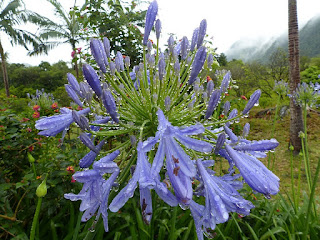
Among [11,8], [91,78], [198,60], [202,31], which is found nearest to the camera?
[91,78]

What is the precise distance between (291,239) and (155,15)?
2.38 metres

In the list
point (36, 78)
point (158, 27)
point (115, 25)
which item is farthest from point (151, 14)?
point (36, 78)

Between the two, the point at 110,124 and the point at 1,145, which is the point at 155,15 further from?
the point at 1,145

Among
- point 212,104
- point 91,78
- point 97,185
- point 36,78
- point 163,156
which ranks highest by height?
point 91,78

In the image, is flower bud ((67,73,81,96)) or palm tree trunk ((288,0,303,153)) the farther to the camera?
palm tree trunk ((288,0,303,153))

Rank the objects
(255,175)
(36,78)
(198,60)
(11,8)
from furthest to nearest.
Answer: (36,78) < (11,8) < (198,60) < (255,175)

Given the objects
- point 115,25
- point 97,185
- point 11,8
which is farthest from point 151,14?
point 11,8

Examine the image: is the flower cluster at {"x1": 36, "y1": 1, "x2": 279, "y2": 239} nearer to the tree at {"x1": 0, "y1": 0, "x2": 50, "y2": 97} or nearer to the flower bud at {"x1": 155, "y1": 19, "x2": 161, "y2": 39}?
the flower bud at {"x1": 155, "y1": 19, "x2": 161, "y2": 39}

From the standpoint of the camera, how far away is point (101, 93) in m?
1.01

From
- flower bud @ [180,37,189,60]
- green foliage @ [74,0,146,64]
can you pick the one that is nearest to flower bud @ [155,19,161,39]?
flower bud @ [180,37,189,60]

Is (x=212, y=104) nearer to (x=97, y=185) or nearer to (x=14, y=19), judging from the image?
(x=97, y=185)

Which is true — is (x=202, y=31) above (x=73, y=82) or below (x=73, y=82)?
above

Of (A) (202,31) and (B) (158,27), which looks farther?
(B) (158,27)

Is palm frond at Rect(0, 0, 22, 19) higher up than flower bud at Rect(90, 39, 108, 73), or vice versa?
palm frond at Rect(0, 0, 22, 19)
